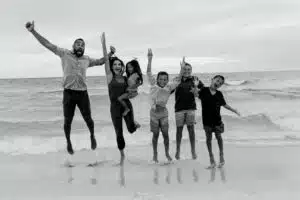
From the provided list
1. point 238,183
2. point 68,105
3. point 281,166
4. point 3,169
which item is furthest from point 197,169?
point 3,169

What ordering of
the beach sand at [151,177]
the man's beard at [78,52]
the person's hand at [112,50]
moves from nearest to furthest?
1. the beach sand at [151,177]
2. the man's beard at [78,52]
3. the person's hand at [112,50]

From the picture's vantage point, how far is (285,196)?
4.77 meters

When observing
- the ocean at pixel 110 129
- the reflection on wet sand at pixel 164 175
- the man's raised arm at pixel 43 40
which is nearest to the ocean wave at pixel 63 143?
the ocean at pixel 110 129

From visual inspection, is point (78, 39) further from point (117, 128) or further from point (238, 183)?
point (238, 183)

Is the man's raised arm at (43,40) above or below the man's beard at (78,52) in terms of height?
above

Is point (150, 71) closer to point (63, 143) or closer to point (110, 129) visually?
point (63, 143)

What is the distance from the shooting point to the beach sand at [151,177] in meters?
4.92

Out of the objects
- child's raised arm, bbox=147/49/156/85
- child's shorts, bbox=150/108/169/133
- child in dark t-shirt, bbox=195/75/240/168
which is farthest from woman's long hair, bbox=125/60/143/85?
child in dark t-shirt, bbox=195/75/240/168

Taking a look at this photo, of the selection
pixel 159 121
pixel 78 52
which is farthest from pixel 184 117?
pixel 78 52

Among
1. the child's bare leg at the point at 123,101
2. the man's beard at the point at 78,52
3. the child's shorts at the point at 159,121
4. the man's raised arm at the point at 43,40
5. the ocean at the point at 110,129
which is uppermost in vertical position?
the man's raised arm at the point at 43,40

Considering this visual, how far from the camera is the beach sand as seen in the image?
4.92 m

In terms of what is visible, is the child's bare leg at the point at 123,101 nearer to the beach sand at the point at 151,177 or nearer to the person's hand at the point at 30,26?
the beach sand at the point at 151,177

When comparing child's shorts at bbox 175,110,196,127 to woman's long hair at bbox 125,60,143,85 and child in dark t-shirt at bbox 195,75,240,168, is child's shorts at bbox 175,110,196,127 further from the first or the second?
woman's long hair at bbox 125,60,143,85

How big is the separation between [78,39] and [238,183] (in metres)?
3.43
